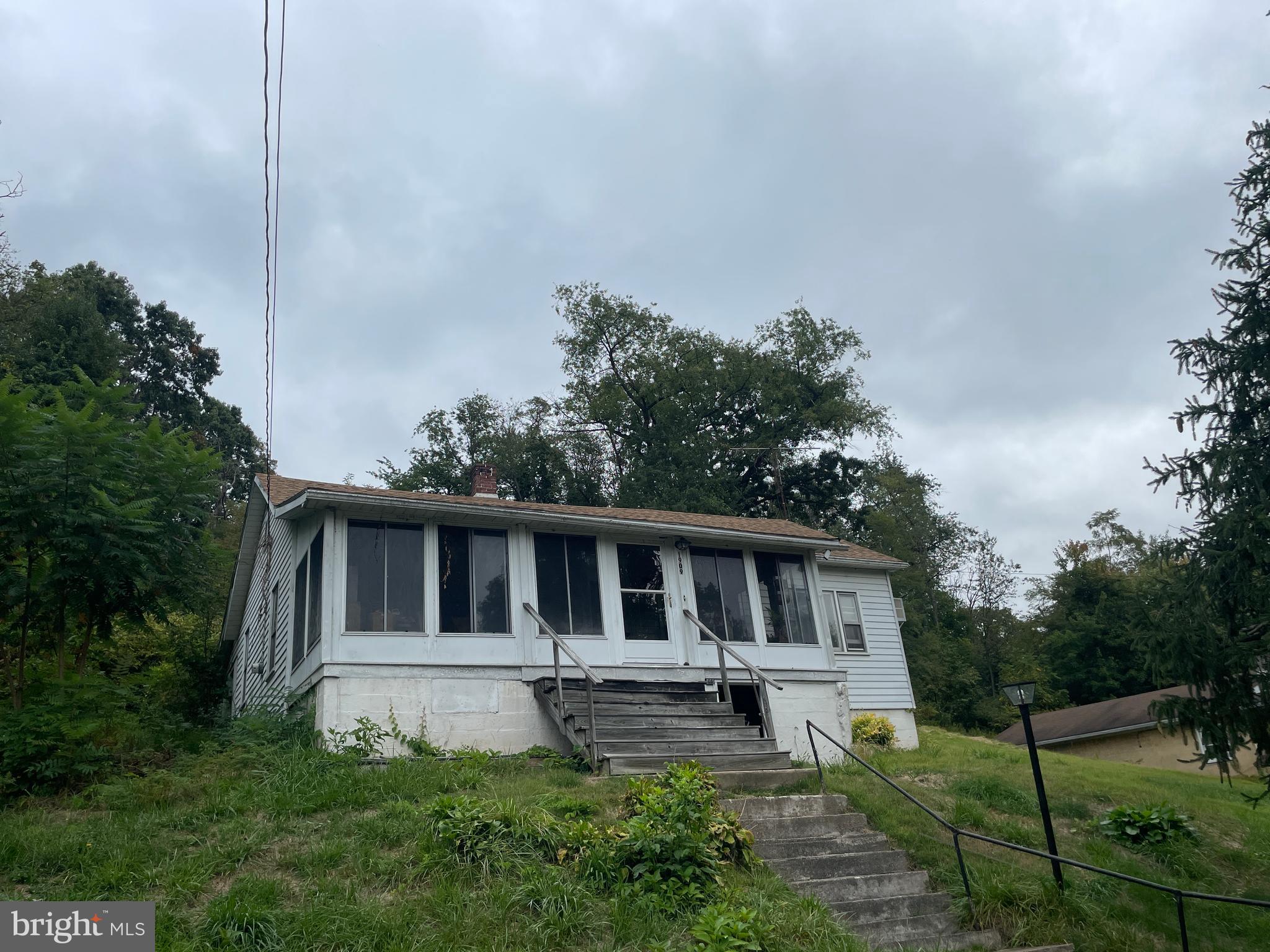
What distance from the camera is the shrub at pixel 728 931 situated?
6.74 metres

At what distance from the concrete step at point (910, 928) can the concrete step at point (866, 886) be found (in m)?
0.46

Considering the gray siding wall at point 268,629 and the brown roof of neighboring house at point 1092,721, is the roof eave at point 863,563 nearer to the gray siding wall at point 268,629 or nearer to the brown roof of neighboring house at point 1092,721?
the brown roof of neighboring house at point 1092,721

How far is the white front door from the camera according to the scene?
49.9 feet

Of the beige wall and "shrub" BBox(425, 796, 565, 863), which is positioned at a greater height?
"shrub" BBox(425, 796, 565, 863)

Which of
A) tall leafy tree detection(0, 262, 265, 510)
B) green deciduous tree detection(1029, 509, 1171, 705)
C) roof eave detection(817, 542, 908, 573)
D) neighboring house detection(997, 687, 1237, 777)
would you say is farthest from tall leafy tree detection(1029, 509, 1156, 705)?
tall leafy tree detection(0, 262, 265, 510)

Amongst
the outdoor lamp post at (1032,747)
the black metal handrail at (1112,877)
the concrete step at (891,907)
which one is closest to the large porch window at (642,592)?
the black metal handrail at (1112,877)

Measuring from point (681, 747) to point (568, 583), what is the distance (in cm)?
359

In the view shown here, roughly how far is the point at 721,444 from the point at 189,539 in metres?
28.5

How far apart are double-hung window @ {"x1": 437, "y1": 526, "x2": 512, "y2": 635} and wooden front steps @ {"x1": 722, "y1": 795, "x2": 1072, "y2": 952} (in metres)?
5.08

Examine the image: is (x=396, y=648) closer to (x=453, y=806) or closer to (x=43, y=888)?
(x=453, y=806)

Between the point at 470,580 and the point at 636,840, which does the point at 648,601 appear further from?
the point at 636,840

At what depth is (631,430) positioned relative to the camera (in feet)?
133

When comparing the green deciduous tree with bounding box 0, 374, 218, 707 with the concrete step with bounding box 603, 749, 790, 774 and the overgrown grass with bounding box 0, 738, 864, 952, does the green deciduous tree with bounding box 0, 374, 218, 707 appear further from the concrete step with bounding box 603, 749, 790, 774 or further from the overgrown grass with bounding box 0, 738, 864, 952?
the concrete step with bounding box 603, 749, 790, 774

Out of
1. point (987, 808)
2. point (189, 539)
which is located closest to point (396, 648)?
point (189, 539)
